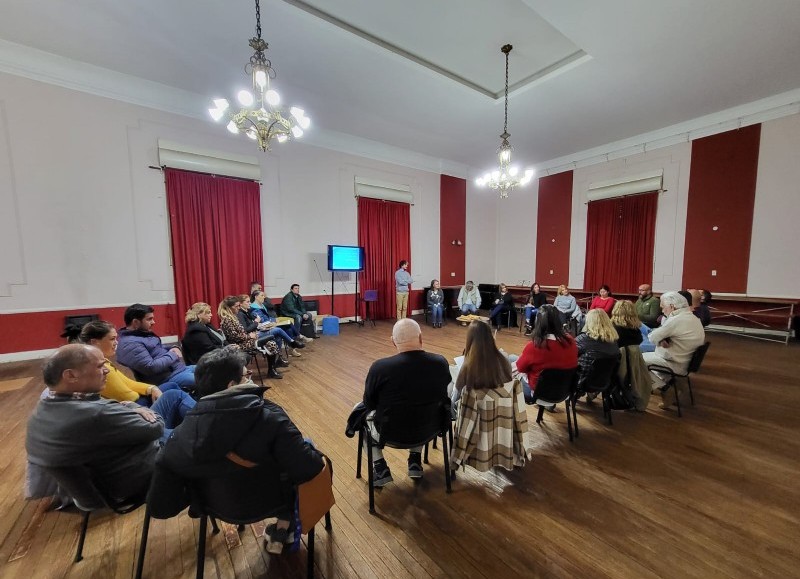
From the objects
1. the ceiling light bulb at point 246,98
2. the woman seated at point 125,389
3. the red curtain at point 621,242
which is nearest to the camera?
the woman seated at point 125,389

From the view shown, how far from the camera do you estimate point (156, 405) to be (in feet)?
6.36

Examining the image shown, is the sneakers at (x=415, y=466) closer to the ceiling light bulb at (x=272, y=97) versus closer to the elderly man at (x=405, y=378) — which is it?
the elderly man at (x=405, y=378)

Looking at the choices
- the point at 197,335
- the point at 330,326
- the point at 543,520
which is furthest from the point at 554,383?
the point at 330,326

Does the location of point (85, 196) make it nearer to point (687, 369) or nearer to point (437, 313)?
point (437, 313)

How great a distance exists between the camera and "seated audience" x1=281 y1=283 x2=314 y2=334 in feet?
18.1

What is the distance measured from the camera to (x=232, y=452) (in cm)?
105

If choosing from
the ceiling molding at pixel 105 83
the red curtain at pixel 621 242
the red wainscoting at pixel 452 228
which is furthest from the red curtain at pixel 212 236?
the red curtain at pixel 621 242

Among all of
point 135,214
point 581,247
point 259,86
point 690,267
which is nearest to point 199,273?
point 135,214

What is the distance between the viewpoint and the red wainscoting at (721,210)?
5.58 m

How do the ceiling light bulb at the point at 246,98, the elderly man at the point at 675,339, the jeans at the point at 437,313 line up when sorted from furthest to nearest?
1. the jeans at the point at 437,313
2. the ceiling light bulb at the point at 246,98
3. the elderly man at the point at 675,339

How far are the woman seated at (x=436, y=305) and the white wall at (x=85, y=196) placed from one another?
3.52m

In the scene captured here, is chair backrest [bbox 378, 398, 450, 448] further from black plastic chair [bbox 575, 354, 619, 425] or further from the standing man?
the standing man

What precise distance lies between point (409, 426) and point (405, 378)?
264 millimetres

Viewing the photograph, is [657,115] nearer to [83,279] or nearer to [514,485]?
[514,485]
